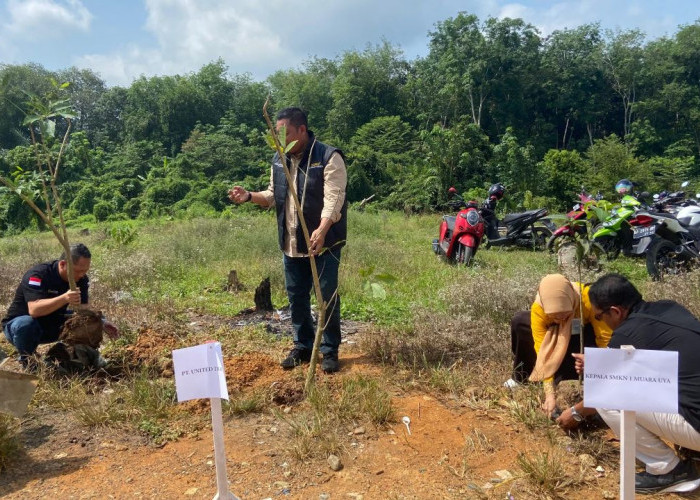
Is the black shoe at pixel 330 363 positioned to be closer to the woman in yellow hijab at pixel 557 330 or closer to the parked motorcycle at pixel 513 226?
the woman in yellow hijab at pixel 557 330

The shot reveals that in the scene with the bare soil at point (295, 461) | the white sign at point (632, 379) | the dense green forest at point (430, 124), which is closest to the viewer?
the white sign at point (632, 379)

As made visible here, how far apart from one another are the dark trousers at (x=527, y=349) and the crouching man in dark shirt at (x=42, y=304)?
8.66 feet

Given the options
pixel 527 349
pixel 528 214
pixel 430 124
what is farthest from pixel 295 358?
pixel 430 124

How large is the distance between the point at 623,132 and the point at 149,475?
34949mm

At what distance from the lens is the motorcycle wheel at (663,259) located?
6.01 meters

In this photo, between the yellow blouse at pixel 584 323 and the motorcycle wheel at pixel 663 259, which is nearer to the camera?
the yellow blouse at pixel 584 323

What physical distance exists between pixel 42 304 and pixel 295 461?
6.72 ft

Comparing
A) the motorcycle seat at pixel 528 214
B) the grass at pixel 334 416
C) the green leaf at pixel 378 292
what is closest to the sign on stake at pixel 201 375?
the grass at pixel 334 416

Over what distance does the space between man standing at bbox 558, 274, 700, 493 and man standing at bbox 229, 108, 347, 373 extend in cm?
163

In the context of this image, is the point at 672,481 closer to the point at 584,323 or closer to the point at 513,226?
the point at 584,323

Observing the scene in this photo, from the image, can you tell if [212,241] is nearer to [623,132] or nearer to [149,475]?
[149,475]

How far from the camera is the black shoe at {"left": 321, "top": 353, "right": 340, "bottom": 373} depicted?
3499 millimetres

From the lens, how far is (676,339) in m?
2.21

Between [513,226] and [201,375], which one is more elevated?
[513,226]
